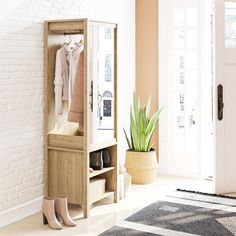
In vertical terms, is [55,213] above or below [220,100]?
below

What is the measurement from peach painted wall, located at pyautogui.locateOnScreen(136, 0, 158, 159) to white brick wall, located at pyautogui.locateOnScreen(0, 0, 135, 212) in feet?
4.58

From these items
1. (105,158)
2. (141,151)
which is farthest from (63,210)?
(141,151)

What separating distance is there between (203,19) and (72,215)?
2.68 metres

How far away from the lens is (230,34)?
4887 mm

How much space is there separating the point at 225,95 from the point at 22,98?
2024 millimetres

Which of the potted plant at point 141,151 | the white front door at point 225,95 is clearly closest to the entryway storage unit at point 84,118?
the potted plant at point 141,151

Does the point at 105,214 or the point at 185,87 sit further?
the point at 185,87

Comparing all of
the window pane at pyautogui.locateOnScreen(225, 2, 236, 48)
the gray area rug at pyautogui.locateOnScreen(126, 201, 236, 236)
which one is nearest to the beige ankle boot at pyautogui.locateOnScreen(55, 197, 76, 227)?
the gray area rug at pyautogui.locateOnScreen(126, 201, 236, 236)

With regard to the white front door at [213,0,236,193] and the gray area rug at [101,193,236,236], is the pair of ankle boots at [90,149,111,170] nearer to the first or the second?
the gray area rug at [101,193,236,236]

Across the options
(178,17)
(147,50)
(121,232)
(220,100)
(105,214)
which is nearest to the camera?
(121,232)

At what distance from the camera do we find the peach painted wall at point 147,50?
5.77 meters

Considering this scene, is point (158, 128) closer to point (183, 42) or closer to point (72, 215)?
point (183, 42)

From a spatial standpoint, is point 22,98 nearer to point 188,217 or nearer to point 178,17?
point 188,217

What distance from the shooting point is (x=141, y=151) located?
5.32 m
